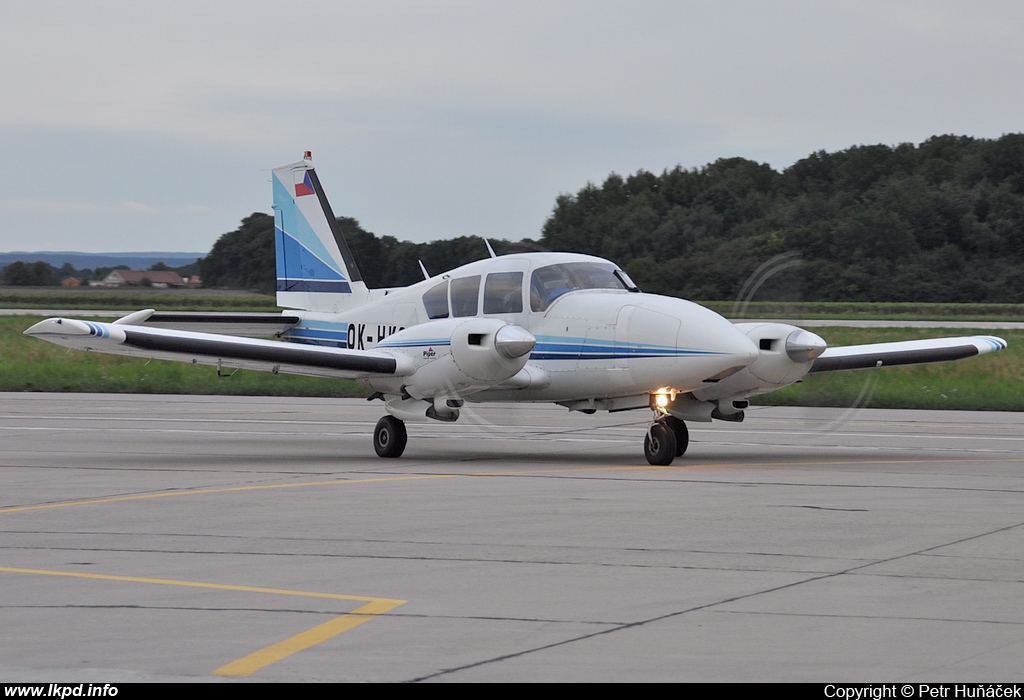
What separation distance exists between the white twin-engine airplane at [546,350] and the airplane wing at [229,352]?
0.06ft

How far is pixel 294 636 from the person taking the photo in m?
6.33

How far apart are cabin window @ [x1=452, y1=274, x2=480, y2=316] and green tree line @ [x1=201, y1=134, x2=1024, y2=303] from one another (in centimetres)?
102

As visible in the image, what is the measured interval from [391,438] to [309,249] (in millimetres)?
6405

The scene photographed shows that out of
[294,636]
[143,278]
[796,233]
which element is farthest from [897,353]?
[143,278]

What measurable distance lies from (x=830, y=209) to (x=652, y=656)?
56.9m

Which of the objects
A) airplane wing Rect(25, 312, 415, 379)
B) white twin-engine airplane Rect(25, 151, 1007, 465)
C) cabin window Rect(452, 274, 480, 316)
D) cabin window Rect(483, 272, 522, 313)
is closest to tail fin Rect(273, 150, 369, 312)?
white twin-engine airplane Rect(25, 151, 1007, 465)

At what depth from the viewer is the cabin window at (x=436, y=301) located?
17609mm

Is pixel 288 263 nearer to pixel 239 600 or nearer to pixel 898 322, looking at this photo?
pixel 239 600

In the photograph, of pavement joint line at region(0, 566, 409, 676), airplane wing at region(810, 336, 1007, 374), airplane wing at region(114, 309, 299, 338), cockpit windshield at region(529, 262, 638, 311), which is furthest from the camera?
airplane wing at region(114, 309, 299, 338)

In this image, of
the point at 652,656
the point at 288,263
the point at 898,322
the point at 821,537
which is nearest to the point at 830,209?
the point at 898,322

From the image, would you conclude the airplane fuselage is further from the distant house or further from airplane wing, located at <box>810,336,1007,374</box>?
the distant house

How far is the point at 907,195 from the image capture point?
69312 mm

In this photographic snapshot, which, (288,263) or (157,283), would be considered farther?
(157,283)

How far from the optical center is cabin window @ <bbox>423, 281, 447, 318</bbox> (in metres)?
17.6
